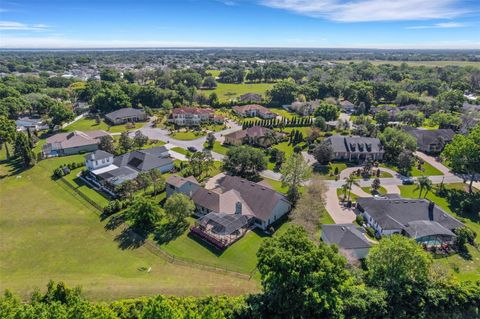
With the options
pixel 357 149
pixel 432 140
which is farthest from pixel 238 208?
pixel 432 140

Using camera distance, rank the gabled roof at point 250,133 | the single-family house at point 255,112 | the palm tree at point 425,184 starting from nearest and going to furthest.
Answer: the palm tree at point 425,184, the gabled roof at point 250,133, the single-family house at point 255,112

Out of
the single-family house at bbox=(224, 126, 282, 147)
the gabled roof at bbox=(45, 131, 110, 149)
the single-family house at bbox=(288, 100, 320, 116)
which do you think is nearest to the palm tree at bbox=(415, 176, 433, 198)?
the single-family house at bbox=(224, 126, 282, 147)

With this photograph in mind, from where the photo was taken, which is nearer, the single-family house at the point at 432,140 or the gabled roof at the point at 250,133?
the single-family house at the point at 432,140

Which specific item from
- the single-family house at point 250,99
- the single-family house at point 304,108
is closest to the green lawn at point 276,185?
the single-family house at point 304,108

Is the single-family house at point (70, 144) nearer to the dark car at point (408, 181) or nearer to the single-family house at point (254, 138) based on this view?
the single-family house at point (254, 138)

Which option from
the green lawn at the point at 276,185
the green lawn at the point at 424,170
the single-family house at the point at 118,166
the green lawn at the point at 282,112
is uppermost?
the green lawn at the point at 282,112

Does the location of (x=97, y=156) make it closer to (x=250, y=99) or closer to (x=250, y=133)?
(x=250, y=133)

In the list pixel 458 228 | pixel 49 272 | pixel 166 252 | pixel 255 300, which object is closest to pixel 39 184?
pixel 49 272
